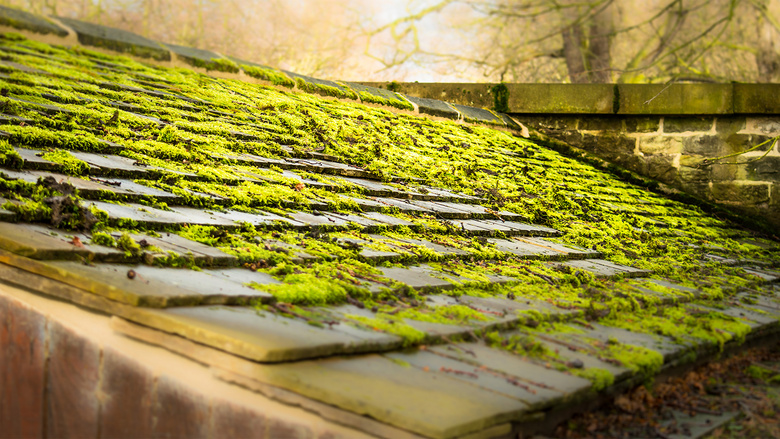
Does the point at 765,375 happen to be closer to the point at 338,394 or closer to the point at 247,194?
the point at 338,394

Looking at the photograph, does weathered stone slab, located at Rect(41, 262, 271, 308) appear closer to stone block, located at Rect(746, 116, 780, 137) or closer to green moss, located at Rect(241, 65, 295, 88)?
green moss, located at Rect(241, 65, 295, 88)

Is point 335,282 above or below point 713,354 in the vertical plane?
above

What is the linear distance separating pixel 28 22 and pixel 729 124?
20.2 ft

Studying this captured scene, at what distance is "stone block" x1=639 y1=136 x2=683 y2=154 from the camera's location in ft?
20.9

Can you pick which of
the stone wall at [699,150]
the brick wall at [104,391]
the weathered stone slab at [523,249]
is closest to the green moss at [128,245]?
the brick wall at [104,391]

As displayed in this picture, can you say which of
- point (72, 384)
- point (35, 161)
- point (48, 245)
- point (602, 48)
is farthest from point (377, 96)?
point (602, 48)

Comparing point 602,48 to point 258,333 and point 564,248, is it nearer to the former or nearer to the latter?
point 564,248

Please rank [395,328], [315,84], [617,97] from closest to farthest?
[395,328] → [315,84] → [617,97]

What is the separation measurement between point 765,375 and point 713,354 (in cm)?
31

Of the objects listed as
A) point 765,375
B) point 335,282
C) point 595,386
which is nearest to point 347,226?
point 335,282

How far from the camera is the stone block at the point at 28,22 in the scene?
398 centimetres

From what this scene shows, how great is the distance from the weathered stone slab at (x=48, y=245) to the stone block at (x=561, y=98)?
224 inches

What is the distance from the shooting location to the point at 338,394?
1316 millimetres

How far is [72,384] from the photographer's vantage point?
1777 millimetres
